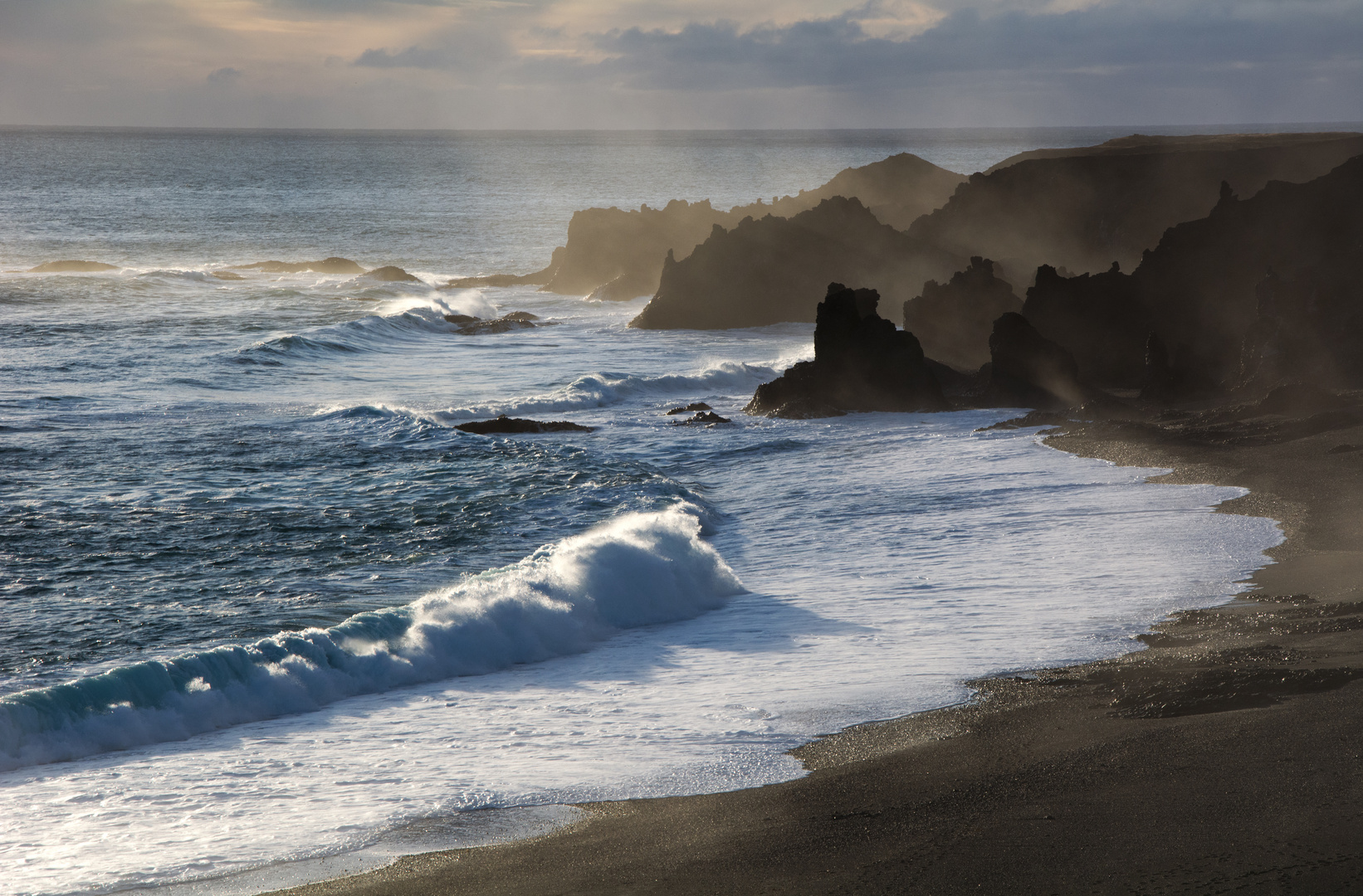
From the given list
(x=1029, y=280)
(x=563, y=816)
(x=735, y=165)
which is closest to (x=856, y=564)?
(x=563, y=816)

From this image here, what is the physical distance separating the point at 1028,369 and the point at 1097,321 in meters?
3.72

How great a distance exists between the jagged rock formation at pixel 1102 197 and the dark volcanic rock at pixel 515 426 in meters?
19.1

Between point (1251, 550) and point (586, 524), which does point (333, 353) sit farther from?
point (1251, 550)

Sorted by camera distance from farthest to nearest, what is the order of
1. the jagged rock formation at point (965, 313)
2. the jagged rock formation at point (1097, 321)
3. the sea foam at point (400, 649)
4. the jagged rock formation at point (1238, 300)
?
the jagged rock formation at point (965, 313) → the jagged rock formation at point (1097, 321) → the jagged rock formation at point (1238, 300) → the sea foam at point (400, 649)

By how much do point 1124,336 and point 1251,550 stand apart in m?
14.0

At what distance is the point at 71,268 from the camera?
5406 centimetres

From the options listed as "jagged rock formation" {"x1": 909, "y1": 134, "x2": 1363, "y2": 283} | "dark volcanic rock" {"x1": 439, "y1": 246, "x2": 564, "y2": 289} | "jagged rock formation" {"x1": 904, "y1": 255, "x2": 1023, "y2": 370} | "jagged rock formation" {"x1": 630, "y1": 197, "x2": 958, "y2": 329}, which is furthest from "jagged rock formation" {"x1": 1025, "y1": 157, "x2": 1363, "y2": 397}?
"dark volcanic rock" {"x1": 439, "y1": 246, "x2": 564, "y2": 289}

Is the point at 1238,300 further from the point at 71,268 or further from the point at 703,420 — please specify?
the point at 71,268

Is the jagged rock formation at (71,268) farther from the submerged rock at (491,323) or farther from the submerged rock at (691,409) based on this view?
the submerged rock at (691,409)

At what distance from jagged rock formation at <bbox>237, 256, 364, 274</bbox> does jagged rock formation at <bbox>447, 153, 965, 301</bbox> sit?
7.07m

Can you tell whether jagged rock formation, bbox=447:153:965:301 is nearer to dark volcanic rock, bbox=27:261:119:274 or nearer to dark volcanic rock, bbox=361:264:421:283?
dark volcanic rock, bbox=361:264:421:283

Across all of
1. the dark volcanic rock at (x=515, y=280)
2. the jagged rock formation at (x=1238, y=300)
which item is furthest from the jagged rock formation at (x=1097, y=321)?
the dark volcanic rock at (x=515, y=280)

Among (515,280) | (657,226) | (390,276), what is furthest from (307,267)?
(657,226)

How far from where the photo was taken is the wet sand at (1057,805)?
5.30 meters
